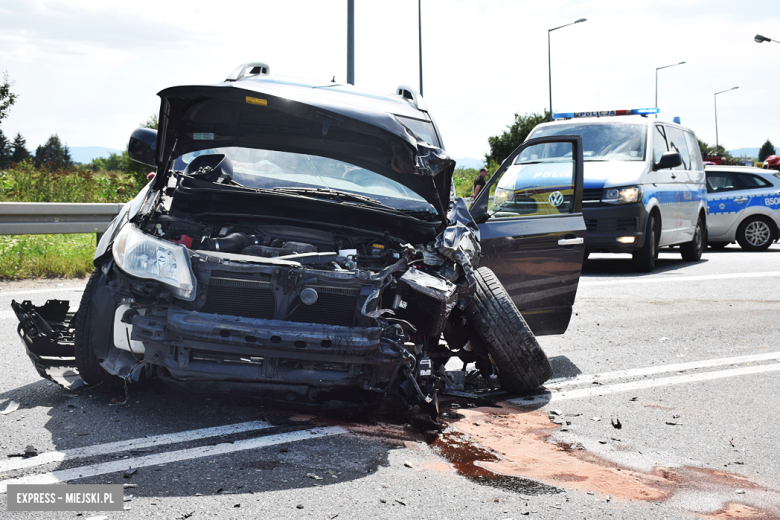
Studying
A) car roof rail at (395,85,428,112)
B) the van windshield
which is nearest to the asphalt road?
car roof rail at (395,85,428,112)

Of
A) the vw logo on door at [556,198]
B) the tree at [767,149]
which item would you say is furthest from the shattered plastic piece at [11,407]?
the tree at [767,149]

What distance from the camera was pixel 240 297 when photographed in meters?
3.71

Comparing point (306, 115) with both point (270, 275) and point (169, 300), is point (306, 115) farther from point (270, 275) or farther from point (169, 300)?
point (169, 300)

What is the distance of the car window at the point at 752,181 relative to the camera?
1557 centimetres

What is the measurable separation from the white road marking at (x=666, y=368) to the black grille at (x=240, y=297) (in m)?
2.27

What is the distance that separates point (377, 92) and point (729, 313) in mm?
4785

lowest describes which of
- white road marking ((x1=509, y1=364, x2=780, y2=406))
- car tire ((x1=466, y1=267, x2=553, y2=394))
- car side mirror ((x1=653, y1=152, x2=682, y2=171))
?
white road marking ((x1=509, y1=364, x2=780, y2=406))

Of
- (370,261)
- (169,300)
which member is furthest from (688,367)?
(169,300)

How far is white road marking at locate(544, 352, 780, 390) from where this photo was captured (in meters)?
5.15

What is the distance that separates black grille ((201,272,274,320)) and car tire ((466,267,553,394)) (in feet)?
4.51

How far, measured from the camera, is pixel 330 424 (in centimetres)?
389

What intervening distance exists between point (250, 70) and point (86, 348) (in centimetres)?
286

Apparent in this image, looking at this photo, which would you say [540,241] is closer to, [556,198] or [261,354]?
[556,198]

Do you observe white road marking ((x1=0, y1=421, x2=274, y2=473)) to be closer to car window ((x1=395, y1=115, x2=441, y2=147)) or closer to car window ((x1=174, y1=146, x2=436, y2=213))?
car window ((x1=174, y1=146, x2=436, y2=213))
